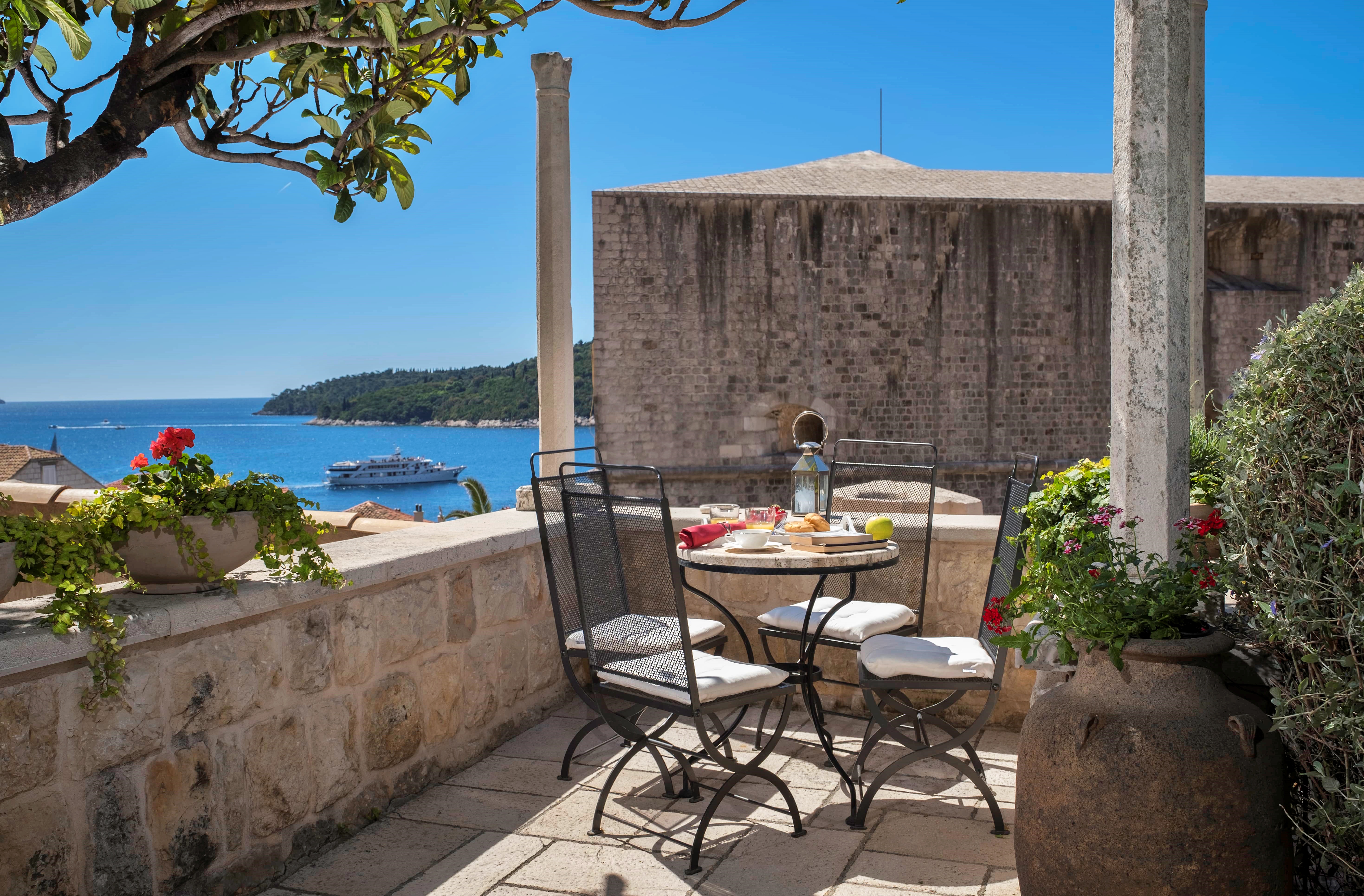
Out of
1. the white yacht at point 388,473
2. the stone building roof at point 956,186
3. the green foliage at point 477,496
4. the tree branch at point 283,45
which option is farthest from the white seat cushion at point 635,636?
the white yacht at point 388,473

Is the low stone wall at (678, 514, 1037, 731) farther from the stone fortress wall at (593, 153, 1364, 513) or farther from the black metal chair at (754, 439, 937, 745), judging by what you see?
the stone fortress wall at (593, 153, 1364, 513)

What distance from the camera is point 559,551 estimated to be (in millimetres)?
2951

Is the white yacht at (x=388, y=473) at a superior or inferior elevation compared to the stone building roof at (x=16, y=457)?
inferior

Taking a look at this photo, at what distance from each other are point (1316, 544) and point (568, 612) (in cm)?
197

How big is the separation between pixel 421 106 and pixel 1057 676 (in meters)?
2.17

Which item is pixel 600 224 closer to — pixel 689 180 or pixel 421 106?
pixel 689 180

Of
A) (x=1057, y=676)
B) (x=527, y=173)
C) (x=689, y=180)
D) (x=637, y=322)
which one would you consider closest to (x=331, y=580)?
(x=1057, y=676)

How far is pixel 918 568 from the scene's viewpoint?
11.6 ft

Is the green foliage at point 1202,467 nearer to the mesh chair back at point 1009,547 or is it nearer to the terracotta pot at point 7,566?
the mesh chair back at point 1009,547

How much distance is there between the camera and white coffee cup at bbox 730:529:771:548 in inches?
117

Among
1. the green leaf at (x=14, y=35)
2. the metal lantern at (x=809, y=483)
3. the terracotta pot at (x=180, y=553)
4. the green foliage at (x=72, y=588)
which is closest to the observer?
the green leaf at (x=14, y=35)

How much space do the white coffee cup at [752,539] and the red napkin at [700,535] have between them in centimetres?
16

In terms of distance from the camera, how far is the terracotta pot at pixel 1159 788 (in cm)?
174

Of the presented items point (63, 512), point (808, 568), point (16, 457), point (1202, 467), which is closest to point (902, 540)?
point (808, 568)
